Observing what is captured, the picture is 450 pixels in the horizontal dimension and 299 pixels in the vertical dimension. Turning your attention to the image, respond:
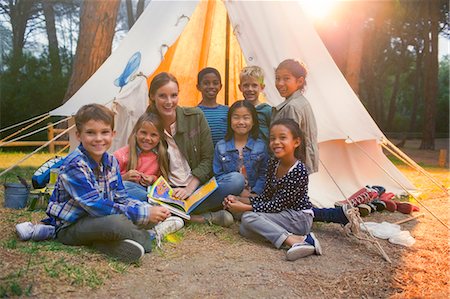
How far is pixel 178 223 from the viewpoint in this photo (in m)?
2.73

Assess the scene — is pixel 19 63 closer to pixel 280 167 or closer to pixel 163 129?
pixel 163 129

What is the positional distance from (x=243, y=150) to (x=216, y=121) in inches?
19.7

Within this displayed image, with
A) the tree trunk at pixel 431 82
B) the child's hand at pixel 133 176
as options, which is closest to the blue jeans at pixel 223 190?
the child's hand at pixel 133 176

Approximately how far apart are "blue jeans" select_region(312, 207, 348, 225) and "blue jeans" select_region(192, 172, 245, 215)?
535mm

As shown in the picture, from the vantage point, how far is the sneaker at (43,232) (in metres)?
2.32

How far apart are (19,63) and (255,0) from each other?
8194 millimetres

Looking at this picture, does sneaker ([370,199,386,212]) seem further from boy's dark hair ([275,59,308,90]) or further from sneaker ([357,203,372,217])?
boy's dark hair ([275,59,308,90])

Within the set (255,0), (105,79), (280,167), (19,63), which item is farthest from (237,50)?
(19,63)

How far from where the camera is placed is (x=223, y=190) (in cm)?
291

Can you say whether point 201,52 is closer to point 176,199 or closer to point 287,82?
point 287,82

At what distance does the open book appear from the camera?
2.71 m

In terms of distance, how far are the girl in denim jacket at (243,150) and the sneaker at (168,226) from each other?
478mm

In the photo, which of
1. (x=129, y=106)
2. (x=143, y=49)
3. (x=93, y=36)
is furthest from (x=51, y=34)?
(x=129, y=106)

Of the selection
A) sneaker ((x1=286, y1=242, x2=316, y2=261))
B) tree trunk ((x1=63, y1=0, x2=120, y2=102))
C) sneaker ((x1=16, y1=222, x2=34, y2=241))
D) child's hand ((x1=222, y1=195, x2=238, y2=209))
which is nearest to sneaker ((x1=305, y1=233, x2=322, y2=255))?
sneaker ((x1=286, y1=242, x2=316, y2=261))
